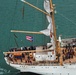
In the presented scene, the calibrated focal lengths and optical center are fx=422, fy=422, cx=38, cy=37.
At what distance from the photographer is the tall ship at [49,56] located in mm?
64938

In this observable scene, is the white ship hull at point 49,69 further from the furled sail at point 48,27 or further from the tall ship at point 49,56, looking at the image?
the furled sail at point 48,27

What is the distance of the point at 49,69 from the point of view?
2608 inches

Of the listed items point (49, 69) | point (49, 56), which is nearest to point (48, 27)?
point (49, 56)

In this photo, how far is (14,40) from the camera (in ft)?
265

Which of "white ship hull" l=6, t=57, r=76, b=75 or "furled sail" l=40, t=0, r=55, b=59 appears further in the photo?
"white ship hull" l=6, t=57, r=76, b=75

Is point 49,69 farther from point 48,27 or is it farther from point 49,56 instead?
point 48,27

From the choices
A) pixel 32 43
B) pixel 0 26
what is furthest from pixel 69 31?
pixel 0 26

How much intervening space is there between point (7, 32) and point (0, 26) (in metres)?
4.00

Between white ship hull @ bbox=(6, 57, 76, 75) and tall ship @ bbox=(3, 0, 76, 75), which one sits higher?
tall ship @ bbox=(3, 0, 76, 75)

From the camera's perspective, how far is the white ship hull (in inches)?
2549

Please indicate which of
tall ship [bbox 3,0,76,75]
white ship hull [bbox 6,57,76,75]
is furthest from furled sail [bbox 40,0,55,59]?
white ship hull [bbox 6,57,76,75]

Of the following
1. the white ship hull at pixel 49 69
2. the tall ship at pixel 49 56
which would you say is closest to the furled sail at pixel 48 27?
the tall ship at pixel 49 56

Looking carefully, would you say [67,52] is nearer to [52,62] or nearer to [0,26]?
[52,62]

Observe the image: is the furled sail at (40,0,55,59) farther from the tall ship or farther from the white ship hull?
the white ship hull
